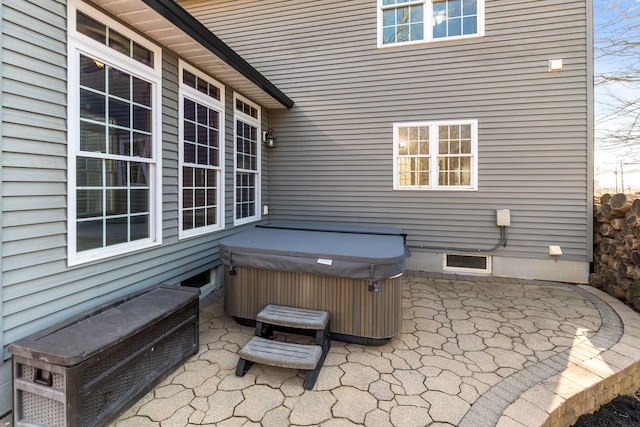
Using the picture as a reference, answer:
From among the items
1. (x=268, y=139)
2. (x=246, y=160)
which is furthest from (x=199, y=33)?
(x=268, y=139)

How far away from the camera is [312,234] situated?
4.03 m

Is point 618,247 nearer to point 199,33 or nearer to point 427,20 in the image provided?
point 427,20

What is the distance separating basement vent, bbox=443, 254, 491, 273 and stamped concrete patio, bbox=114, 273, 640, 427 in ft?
5.21

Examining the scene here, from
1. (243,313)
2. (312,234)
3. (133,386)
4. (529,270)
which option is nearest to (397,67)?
(312,234)

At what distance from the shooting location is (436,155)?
5281 millimetres

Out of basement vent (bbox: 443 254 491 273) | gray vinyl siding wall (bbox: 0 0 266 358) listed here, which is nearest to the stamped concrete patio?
gray vinyl siding wall (bbox: 0 0 266 358)

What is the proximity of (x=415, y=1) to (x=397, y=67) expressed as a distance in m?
1.14

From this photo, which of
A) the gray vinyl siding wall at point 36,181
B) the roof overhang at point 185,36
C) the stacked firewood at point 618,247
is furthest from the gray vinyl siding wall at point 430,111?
the gray vinyl siding wall at point 36,181

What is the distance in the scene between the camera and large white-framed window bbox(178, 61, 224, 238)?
3576mm

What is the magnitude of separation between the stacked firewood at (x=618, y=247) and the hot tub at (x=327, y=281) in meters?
3.12

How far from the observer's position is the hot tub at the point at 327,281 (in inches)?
108

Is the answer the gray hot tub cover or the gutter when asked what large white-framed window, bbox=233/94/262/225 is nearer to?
the gutter

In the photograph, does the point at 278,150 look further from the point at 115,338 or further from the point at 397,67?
the point at 115,338

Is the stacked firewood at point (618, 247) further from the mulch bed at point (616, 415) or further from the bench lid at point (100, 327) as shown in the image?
the bench lid at point (100, 327)
